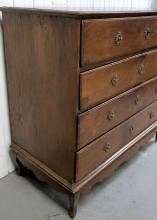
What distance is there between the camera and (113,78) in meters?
1.24

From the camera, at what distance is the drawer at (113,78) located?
111cm

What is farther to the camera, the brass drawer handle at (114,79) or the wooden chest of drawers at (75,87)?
the brass drawer handle at (114,79)

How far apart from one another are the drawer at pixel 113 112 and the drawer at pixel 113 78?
0.04 metres

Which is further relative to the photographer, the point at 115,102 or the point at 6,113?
the point at 6,113

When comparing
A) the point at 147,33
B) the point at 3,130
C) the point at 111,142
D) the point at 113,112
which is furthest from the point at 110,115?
the point at 3,130

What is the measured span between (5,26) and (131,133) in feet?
3.10

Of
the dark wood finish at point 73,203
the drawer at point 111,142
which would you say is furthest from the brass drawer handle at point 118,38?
the dark wood finish at point 73,203

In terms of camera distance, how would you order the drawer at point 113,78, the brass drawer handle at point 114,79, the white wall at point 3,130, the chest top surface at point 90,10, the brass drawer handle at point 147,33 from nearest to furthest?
the chest top surface at point 90,10 < the drawer at point 113,78 < the brass drawer handle at point 114,79 < the brass drawer handle at point 147,33 < the white wall at point 3,130

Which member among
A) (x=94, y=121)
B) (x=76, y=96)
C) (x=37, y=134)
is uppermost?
(x=76, y=96)

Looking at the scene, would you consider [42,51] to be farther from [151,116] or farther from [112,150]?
[151,116]

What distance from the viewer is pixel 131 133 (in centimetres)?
162

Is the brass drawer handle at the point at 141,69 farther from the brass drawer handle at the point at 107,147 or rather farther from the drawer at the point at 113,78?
the brass drawer handle at the point at 107,147

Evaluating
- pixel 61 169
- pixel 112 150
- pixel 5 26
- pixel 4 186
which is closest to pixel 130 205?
pixel 112 150

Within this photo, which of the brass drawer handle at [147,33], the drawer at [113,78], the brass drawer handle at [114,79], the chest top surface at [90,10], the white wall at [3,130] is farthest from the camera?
the white wall at [3,130]
